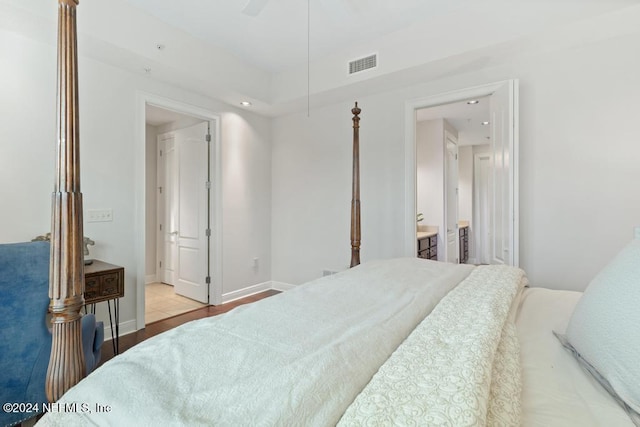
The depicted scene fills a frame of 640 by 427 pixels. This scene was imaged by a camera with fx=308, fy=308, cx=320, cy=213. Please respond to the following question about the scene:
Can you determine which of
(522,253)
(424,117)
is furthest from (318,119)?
(522,253)

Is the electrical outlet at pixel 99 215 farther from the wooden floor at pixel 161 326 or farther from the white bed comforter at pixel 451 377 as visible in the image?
the white bed comforter at pixel 451 377

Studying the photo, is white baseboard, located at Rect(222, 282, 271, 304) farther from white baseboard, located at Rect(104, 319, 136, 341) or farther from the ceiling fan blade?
the ceiling fan blade

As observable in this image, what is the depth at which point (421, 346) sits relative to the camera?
2.80 feet

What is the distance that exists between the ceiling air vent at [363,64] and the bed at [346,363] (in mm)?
2641

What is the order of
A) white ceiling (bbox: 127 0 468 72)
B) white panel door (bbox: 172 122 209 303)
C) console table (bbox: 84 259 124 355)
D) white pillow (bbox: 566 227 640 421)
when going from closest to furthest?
white pillow (bbox: 566 227 640 421), console table (bbox: 84 259 124 355), white ceiling (bbox: 127 0 468 72), white panel door (bbox: 172 122 209 303)

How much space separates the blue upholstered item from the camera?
4.50ft

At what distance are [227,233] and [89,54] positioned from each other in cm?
219

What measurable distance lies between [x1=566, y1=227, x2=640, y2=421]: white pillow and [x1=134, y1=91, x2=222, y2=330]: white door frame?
3.26 meters

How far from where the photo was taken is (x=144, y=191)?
3.01m

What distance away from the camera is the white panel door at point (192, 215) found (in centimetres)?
386

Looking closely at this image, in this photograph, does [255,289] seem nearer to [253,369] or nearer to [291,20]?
[291,20]

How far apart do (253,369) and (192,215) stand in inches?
141

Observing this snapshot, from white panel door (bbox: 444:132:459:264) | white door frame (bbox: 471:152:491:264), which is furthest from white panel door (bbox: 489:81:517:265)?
white door frame (bbox: 471:152:491:264)

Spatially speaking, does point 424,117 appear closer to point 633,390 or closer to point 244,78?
point 244,78
